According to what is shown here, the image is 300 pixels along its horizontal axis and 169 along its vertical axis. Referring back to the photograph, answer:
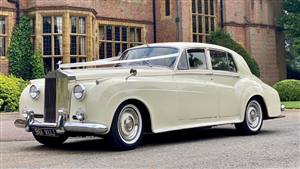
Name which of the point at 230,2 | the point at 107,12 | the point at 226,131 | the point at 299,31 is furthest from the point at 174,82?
the point at 299,31

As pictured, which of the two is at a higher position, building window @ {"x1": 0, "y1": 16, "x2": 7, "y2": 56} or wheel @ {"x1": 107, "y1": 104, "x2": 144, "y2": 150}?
building window @ {"x1": 0, "y1": 16, "x2": 7, "y2": 56}

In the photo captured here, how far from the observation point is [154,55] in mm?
8281

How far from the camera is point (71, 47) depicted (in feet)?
68.5

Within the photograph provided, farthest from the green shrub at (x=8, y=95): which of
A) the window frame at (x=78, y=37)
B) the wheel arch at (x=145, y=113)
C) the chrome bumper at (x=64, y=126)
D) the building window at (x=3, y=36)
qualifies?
the wheel arch at (x=145, y=113)

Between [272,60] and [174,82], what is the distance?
24.4 m

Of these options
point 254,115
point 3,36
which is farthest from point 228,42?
point 254,115

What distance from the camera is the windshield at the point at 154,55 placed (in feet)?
26.4

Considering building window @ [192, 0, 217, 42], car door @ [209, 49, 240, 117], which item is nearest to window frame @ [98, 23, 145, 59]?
building window @ [192, 0, 217, 42]

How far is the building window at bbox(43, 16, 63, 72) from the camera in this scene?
67.5ft

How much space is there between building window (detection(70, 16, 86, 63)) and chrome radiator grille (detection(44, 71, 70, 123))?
13.7 metres

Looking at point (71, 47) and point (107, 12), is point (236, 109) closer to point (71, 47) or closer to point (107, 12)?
point (71, 47)

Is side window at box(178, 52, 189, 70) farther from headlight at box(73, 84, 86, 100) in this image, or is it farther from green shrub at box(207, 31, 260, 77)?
green shrub at box(207, 31, 260, 77)

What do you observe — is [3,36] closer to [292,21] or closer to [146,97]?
[146,97]

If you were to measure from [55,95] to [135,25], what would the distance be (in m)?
18.4
